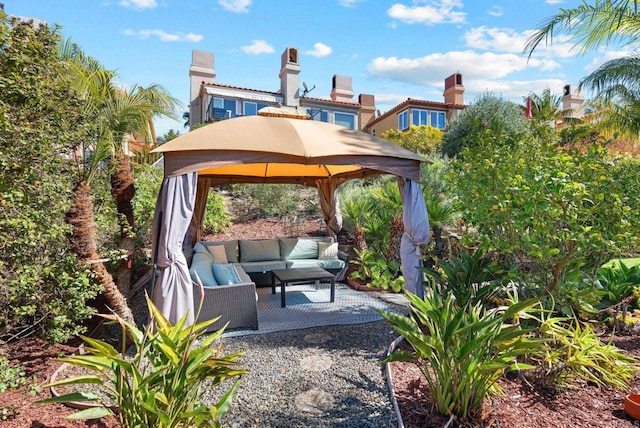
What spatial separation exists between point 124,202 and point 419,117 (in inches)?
1026

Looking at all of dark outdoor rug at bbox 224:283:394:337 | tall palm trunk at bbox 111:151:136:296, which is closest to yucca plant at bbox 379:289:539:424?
dark outdoor rug at bbox 224:283:394:337

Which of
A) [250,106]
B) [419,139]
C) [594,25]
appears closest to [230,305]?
[594,25]

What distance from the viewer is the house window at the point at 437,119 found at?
29.2m

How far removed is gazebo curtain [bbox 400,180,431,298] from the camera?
6.21 metres

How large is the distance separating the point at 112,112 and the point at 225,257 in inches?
146

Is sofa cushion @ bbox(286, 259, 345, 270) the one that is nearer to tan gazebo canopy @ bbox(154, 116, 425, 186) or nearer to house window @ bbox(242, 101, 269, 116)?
tan gazebo canopy @ bbox(154, 116, 425, 186)

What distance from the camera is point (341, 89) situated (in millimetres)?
30531

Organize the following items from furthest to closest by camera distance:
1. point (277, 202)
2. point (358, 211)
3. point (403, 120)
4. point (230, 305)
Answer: point (403, 120)
point (277, 202)
point (358, 211)
point (230, 305)

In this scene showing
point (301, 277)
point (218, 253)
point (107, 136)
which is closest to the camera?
point (107, 136)

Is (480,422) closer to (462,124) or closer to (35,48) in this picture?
(35,48)

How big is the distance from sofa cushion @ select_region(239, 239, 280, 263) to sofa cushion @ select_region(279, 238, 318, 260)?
0.17 metres

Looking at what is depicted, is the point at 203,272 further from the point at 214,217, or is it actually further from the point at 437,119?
the point at 437,119

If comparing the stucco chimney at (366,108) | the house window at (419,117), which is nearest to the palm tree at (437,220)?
the house window at (419,117)

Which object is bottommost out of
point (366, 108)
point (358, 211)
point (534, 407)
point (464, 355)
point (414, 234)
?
point (534, 407)
